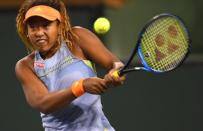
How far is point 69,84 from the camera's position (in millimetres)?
3709

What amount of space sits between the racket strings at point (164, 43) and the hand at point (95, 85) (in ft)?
1.13

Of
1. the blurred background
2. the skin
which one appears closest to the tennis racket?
the skin

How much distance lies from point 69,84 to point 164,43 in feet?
1.76

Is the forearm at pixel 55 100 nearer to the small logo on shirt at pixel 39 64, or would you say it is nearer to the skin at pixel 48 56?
the skin at pixel 48 56

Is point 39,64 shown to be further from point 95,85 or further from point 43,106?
point 95,85

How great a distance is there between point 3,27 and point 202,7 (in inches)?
74.9

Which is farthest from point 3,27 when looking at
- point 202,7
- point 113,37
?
point 202,7

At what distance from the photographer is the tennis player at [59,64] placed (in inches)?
144

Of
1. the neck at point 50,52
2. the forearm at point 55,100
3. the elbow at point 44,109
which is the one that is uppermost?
the neck at point 50,52

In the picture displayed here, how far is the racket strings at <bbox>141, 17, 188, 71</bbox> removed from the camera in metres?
3.58

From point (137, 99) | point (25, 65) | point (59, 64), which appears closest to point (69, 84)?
point (59, 64)

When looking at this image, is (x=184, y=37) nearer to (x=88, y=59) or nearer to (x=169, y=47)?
(x=169, y=47)

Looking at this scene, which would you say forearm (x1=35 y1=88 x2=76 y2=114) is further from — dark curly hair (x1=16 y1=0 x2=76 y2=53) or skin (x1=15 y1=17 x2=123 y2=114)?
dark curly hair (x1=16 y1=0 x2=76 y2=53)

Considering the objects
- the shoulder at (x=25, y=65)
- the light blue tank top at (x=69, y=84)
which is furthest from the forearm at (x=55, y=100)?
the shoulder at (x=25, y=65)
